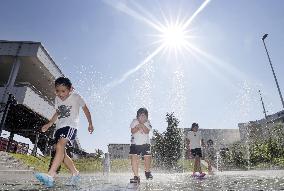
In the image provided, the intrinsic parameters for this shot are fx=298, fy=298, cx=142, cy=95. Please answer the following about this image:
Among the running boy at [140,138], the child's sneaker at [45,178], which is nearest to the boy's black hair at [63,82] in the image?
the child's sneaker at [45,178]

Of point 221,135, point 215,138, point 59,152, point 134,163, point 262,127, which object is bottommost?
point 59,152

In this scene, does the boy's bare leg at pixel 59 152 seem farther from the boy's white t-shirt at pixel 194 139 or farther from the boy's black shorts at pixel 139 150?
the boy's white t-shirt at pixel 194 139

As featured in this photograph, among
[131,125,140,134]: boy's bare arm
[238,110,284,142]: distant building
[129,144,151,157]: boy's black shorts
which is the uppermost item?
[238,110,284,142]: distant building

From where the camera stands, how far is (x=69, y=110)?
4.99 m

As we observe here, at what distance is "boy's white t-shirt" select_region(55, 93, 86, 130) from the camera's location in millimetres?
4918

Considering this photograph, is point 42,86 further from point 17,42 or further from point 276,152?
point 276,152

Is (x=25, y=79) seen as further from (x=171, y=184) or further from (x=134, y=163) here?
(x=171, y=184)

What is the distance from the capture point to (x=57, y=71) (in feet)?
104

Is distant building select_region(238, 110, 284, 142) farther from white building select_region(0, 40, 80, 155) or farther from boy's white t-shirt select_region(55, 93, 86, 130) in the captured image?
boy's white t-shirt select_region(55, 93, 86, 130)

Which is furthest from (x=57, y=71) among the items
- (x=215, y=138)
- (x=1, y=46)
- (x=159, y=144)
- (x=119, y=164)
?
(x=215, y=138)

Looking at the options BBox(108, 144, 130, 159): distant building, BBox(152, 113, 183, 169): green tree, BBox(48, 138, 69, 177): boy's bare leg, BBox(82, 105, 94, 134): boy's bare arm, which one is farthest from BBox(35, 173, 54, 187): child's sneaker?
BBox(108, 144, 130, 159): distant building

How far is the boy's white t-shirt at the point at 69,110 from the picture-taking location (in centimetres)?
492

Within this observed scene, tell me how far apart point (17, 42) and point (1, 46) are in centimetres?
139

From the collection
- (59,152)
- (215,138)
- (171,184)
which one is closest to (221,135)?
(215,138)
